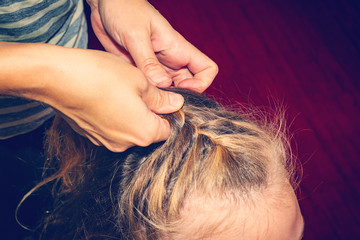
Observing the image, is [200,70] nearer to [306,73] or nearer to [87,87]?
[87,87]

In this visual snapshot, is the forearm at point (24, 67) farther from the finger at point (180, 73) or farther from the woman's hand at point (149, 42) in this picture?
the finger at point (180, 73)

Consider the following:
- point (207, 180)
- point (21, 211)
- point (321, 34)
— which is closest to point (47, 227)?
point (21, 211)

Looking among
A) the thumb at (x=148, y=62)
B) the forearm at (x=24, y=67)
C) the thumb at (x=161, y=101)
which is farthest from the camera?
the thumb at (x=148, y=62)

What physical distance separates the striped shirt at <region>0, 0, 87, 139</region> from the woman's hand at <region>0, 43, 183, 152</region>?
0.71ft

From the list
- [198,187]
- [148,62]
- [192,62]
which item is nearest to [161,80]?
[148,62]

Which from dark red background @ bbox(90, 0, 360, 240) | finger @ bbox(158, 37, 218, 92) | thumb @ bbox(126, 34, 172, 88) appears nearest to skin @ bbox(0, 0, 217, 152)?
thumb @ bbox(126, 34, 172, 88)

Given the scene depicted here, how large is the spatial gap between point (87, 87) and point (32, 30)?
33cm

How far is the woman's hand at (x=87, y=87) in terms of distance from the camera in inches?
15.6

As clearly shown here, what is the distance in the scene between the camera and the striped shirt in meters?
0.57

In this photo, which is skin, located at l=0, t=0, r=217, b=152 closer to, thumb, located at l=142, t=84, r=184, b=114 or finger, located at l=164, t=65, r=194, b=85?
thumb, located at l=142, t=84, r=184, b=114

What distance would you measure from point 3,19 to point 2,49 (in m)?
0.23

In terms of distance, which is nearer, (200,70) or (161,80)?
(161,80)

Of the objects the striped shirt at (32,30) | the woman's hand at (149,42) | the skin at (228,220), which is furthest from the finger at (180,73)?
the skin at (228,220)

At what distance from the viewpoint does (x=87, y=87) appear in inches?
16.4
